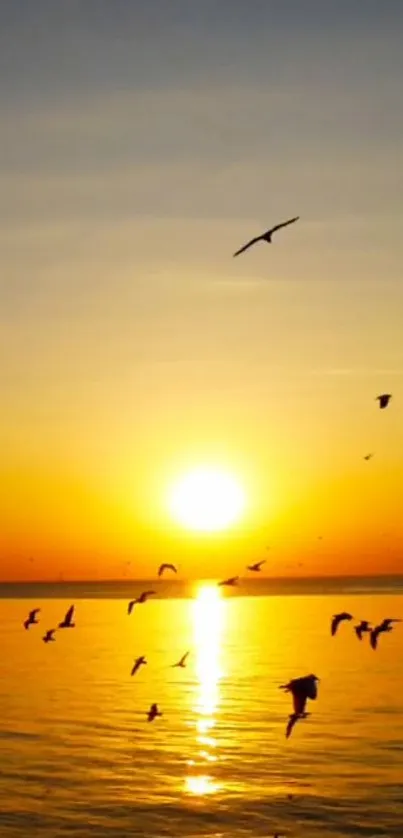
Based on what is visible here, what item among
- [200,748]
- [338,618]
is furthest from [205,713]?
[338,618]

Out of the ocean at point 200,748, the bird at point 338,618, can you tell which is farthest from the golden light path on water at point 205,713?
the bird at point 338,618

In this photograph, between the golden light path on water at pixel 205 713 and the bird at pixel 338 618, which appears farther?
the golden light path on water at pixel 205 713

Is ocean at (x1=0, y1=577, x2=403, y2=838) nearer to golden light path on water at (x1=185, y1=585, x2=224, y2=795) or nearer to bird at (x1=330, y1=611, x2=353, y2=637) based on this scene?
golden light path on water at (x1=185, y1=585, x2=224, y2=795)

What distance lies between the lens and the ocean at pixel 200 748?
38469mm

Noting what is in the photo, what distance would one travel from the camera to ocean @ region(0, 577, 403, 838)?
126ft

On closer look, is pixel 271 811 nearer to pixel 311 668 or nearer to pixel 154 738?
pixel 154 738

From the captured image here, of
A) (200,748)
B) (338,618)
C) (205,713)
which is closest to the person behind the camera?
(338,618)

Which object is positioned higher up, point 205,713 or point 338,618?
point 338,618

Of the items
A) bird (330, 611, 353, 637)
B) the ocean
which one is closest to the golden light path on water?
the ocean

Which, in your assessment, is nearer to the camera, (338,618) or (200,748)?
(338,618)

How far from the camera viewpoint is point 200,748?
50.8 meters

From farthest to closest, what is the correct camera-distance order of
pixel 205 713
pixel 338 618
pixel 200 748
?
pixel 205 713 < pixel 200 748 < pixel 338 618

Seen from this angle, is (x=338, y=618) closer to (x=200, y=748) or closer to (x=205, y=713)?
(x=200, y=748)

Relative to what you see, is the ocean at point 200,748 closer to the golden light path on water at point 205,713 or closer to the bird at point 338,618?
the golden light path on water at point 205,713
